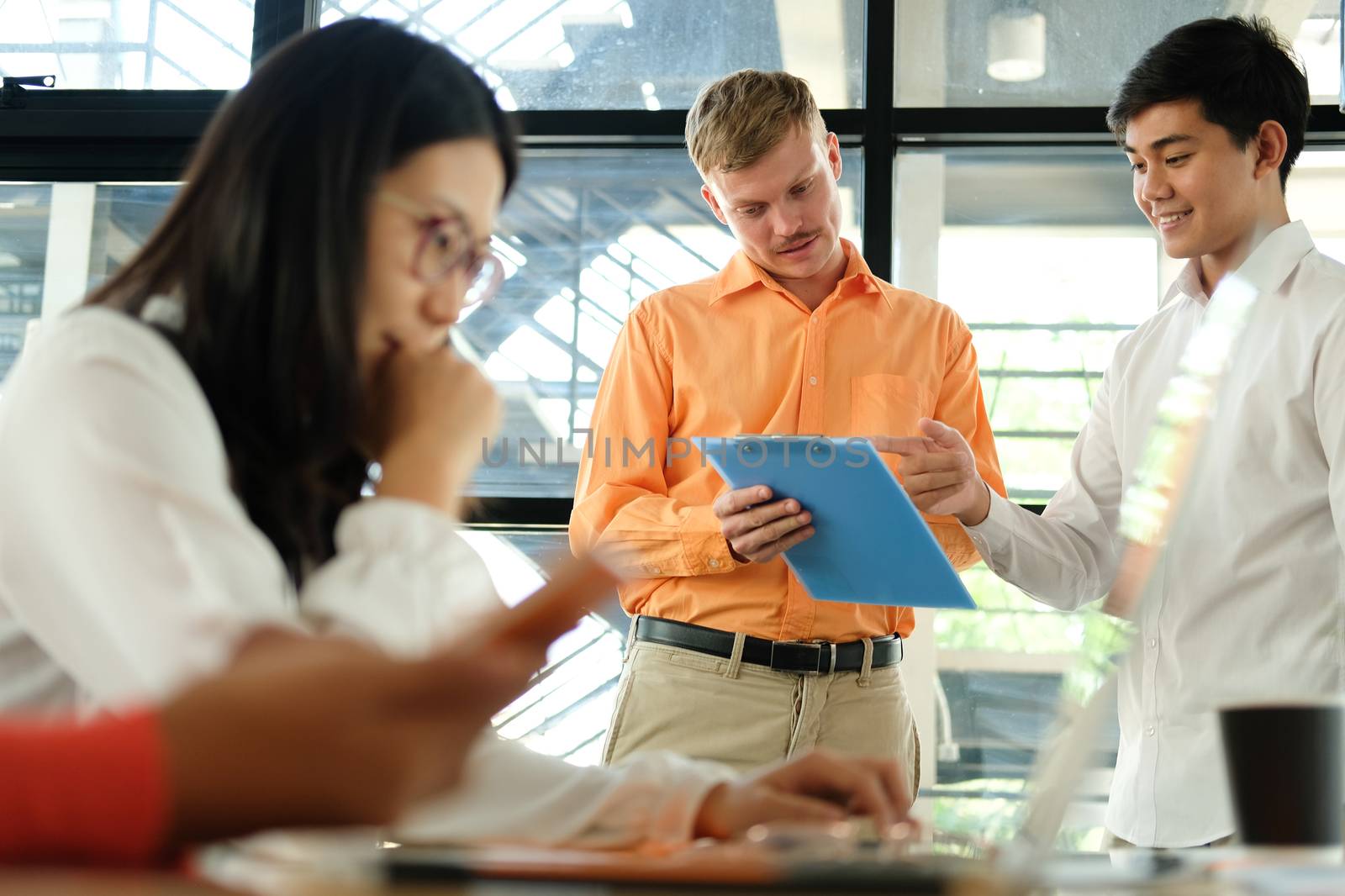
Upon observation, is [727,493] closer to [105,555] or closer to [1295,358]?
[1295,358]

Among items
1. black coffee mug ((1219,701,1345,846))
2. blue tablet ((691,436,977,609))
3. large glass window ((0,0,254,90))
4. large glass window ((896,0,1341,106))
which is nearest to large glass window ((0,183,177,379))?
large glass window ((0,0,254,90))

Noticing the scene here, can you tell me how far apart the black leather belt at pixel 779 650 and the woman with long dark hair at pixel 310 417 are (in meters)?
1.20

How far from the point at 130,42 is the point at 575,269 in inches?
52.1

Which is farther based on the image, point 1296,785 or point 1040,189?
point 1040,189

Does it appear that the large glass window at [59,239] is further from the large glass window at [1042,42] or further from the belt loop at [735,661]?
the belt loop at [735,661]

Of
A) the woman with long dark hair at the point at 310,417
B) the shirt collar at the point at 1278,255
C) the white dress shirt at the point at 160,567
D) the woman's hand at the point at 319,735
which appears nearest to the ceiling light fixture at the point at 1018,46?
the shirt collar at the point at 1278,255

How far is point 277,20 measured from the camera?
335 cm

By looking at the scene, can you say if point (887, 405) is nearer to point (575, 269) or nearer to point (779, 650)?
point (779, 650)

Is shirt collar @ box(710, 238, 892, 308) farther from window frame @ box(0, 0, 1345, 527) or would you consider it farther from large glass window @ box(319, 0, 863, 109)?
large glass window @ box(319, 0, 863, 109)

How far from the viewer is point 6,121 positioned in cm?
331

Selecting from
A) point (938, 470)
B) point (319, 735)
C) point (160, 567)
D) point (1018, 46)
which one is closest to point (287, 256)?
point (160, 567)

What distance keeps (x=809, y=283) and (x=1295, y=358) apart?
865 millimetres

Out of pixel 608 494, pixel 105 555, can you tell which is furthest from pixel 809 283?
pixel 105 555

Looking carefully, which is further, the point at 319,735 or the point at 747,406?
the point at 747,406
